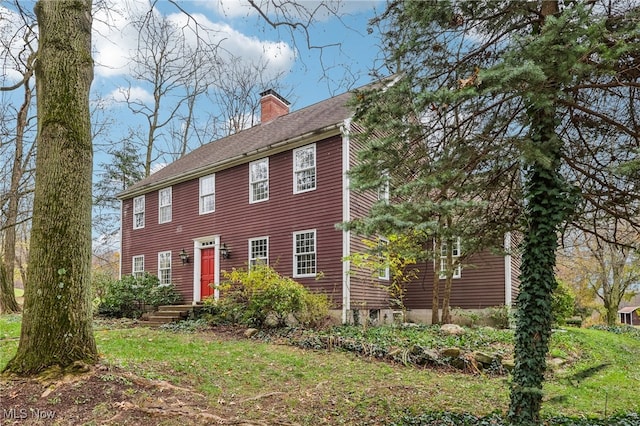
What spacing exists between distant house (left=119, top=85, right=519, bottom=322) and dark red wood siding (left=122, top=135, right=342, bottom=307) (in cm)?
3

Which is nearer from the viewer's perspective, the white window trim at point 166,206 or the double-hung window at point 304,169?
the double-hung window at point 304,169

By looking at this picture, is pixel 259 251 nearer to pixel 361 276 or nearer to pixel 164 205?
pixel 361 276

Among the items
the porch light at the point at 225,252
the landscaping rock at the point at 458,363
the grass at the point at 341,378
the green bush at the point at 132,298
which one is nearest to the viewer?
the grass at the point at 341,378

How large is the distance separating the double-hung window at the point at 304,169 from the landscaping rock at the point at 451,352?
597 cm

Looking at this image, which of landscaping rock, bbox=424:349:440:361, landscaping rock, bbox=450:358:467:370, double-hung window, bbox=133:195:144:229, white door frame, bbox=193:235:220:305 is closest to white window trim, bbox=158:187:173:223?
double-hung window, bbox=133:195:144:229

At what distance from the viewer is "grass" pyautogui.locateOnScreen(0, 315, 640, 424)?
5.48 meters

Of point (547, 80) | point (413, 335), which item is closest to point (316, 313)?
point (413, 335)

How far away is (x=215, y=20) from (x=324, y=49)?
6.18 ft

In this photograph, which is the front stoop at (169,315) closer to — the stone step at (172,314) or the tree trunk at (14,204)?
the stone step at (172,314)

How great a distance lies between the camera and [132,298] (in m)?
15.0

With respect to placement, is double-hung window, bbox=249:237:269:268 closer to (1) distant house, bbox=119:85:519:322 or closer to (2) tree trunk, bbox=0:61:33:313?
(1) distant house, bbox=119:85:519:322

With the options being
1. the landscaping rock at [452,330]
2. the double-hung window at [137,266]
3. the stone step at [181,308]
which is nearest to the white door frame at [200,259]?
the stone step at [181,308]

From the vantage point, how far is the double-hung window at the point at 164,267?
16375mm

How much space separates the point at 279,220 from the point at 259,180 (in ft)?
5.32
